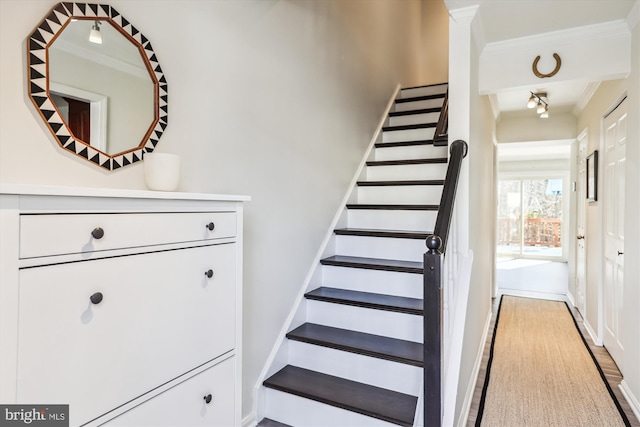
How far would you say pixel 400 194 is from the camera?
10.3ft

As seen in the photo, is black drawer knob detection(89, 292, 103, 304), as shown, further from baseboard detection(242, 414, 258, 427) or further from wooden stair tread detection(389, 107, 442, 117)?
wooden stair tread detection(389, 107, 442, 117)

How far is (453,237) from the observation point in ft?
6.53

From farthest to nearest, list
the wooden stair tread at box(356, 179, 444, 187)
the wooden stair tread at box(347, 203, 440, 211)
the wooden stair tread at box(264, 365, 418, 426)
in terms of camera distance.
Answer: the wooden stair tread at box(356, 179, 444, 187) → the wooden stair tread at box(347, 203, 440, 211) → the wooden stair tread at box(264, 365, 418, 426)

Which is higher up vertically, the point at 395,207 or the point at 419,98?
the point at 419,98

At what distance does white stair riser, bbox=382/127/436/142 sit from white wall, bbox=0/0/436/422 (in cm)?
44

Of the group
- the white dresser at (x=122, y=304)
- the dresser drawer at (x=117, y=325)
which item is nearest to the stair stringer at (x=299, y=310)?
the white dresser at (x=122, y=304)

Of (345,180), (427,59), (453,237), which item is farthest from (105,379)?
(427,59)

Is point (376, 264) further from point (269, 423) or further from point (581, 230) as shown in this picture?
point (581, 230)

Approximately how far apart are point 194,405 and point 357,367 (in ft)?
3.62

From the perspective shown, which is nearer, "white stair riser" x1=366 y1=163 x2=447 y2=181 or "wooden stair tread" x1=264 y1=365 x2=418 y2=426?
"wooden stair tread" x1=264 y1=365 x2=418 y2=426

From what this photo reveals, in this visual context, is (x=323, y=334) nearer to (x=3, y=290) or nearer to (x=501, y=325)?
(x=3, y=290)

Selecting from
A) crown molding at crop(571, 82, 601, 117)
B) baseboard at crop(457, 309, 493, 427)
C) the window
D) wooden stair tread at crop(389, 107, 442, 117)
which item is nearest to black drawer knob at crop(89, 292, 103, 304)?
baseboard at crop(457, 309, 493, 427)

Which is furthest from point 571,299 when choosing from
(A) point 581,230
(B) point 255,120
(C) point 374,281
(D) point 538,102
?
(B) point 255,120

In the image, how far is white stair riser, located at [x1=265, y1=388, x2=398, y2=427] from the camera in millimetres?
1839
